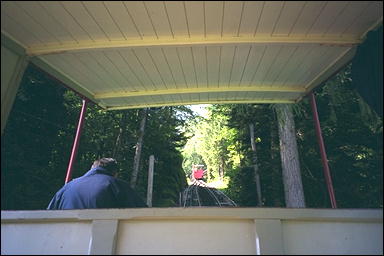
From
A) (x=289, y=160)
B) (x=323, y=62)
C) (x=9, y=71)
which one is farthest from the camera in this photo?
(x=289, y=160)

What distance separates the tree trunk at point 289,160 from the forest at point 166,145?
0.43 meters

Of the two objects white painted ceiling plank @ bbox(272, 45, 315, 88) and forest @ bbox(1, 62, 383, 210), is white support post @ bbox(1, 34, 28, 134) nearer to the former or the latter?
white painted ceiling plank @ bbox(272, 45, 315, 88)

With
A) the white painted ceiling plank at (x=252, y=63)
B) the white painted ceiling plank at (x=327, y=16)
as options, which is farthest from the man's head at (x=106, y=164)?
the white painted ceiling plank at (x=327, y=16)

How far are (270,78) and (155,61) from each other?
1.34 meters

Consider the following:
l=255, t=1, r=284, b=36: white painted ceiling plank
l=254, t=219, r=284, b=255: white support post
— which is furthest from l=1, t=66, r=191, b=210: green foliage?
l=254, t=219, r=284, b=255: white support post

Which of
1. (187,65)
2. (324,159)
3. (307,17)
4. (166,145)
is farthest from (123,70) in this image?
(166,145)

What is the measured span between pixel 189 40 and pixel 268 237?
1.66m

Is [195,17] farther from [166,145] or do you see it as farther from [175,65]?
[166,145]

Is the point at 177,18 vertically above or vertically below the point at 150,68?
above

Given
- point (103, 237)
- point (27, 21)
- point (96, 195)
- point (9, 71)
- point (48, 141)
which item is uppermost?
point (27, 21)

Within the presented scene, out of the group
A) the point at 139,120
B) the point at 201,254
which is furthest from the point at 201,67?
the point at 139,120

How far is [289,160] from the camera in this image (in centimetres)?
883

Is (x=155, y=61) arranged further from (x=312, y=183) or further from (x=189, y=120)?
(x=189, y=120)

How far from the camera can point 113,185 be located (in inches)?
113
